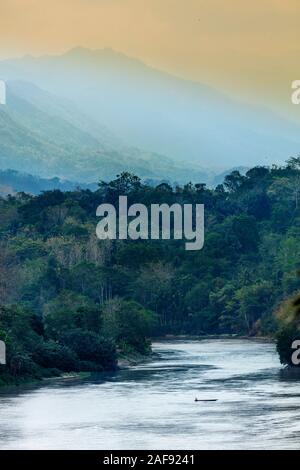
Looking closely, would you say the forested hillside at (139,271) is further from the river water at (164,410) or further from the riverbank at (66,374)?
the river water at (164,410)

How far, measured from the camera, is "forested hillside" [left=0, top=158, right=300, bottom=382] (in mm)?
87875

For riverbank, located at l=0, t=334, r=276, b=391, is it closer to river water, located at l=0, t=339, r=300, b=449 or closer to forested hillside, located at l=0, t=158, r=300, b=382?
forested hillside, located at l=0, t=158, r=300, b=382

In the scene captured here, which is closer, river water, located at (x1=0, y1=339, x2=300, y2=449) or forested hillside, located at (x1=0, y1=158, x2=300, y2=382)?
river water, located at (x1=0, y1=339, x2=300, y2=449)

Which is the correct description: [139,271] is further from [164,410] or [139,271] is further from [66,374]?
[164,410]

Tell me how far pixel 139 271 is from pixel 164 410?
210ft

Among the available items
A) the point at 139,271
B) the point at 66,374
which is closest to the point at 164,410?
the point at 66,374

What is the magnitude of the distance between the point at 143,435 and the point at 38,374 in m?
22.8

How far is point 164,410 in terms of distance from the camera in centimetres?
6116

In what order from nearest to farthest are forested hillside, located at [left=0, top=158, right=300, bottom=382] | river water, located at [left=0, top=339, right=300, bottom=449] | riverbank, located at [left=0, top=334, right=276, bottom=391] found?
river water, located at [left=0, top=339, right=300, bottom=449]
riverbank, located at [left=0, top=334, right=276, bottom=391]
forested hillside, located at [left=0, top=158, right=300, bottom=382]

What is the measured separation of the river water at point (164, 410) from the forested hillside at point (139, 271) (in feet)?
21.8

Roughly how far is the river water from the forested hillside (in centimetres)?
663

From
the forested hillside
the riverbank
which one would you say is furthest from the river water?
the forested hillside

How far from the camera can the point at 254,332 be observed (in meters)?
114

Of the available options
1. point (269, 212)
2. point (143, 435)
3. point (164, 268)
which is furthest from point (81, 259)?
point (143, 435)
